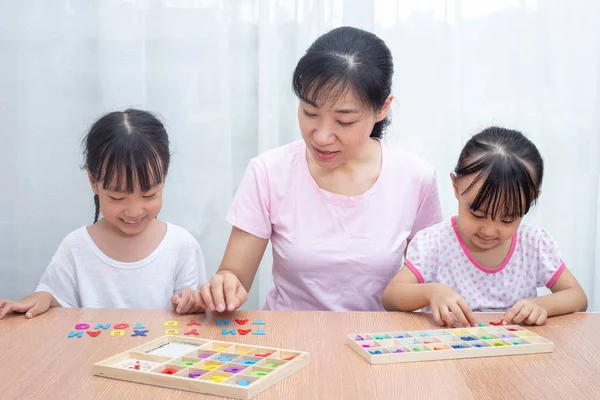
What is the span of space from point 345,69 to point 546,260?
1.89ft

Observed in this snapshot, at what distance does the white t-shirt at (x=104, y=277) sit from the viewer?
1.58 meters

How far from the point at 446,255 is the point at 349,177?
28 centimetres

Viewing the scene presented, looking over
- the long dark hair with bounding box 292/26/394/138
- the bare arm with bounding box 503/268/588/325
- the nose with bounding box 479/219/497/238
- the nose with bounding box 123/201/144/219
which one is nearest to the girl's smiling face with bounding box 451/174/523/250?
the nose with bounding box 479/219/497/238

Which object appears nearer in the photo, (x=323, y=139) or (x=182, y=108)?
(x=323, y=139)

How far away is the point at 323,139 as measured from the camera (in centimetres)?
136

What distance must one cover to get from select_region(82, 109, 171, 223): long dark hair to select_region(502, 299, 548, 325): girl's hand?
0.78 metres

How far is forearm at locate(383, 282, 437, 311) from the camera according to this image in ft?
4.19

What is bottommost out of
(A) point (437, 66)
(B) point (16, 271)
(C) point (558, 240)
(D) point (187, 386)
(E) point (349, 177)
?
(B) point (16, 271)

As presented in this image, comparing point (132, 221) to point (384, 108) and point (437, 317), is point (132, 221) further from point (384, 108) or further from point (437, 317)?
point (437, 317)

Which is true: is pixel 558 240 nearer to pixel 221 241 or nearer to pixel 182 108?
pixel 221 241

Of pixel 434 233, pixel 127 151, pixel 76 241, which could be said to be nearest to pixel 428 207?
pixel 434 233

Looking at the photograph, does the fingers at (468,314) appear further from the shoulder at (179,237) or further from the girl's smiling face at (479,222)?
the shoulder at (179,237)

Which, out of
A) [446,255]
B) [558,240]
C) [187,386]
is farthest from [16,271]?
[558,240]

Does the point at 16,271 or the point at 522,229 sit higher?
the point at 522,229
